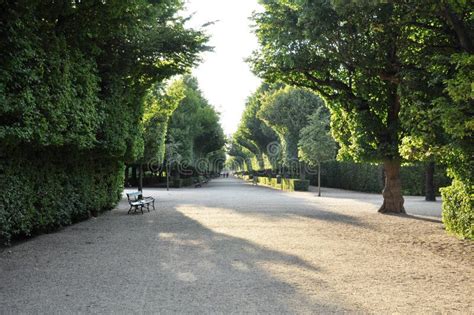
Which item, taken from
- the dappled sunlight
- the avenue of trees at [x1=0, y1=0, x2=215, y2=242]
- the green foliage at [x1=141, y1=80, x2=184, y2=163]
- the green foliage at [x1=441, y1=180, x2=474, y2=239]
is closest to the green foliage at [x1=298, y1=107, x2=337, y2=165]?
the green foliage at [x1=141, y1=80, x2=184, y2=163]

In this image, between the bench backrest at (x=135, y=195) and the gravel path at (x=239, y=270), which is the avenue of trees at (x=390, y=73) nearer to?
the gravel path at (x=239, y=270)

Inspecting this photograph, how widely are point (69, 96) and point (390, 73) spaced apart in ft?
32.4

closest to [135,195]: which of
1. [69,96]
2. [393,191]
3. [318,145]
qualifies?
[69,96]

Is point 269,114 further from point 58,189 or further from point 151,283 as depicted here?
point 151,283

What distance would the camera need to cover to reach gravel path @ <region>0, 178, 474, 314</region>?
5043 mm

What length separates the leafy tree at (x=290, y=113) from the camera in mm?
38406

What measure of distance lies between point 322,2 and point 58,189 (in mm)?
8837

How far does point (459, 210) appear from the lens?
10.0 meters

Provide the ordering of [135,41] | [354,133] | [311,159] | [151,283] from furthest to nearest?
[311,159] < [354,133] < [135,41] < [151,283]

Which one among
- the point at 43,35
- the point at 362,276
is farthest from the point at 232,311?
A: the point at 43,35

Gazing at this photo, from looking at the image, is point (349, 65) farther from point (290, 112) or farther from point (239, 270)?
point (290, 112)

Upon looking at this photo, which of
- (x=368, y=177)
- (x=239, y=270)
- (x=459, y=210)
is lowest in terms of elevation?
(x=239, y=270)

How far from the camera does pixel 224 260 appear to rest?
748 cm

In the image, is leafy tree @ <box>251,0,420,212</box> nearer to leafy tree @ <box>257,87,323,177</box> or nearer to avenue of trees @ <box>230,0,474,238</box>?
avenue of trees @ <box>230,0,474,238</box>
